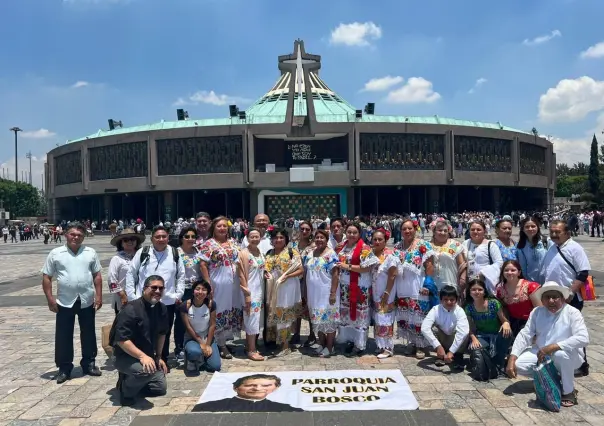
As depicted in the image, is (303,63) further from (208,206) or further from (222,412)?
(222,412)

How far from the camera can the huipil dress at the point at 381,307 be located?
20.3ft

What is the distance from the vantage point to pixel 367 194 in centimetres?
4534

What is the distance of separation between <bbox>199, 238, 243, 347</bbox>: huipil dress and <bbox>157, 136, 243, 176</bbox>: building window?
3601 centimetres

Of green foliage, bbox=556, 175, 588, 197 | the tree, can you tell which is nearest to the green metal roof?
the tree

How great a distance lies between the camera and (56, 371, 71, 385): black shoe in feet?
18.1

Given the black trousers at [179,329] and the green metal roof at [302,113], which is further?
the green metal roof at [302,113]

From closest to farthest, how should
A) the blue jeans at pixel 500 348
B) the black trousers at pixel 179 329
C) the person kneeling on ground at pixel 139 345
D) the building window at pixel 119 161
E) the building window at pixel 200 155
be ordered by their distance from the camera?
the person kneeling on ground at pixel 139 345
the blue jeans at pixel 500 348
the black trousers at pixel 179 329
the building window at pixel 200 155
the building window at pixel 119 161

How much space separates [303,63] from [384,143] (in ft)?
39.0

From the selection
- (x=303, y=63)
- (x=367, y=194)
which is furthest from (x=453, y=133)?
(x=303, y=63)

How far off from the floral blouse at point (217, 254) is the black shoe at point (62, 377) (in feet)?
6.81

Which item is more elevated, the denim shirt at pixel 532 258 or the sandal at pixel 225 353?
the denim shirt at pixel 532 258

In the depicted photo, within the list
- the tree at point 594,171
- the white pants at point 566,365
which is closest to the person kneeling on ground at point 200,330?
the white pants at point 566,365

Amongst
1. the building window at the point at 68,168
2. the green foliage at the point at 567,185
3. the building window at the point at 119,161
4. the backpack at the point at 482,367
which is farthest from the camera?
the green foliage at the point at 567,185

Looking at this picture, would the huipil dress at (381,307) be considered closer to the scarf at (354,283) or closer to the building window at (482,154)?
the scarf at (354,283)
